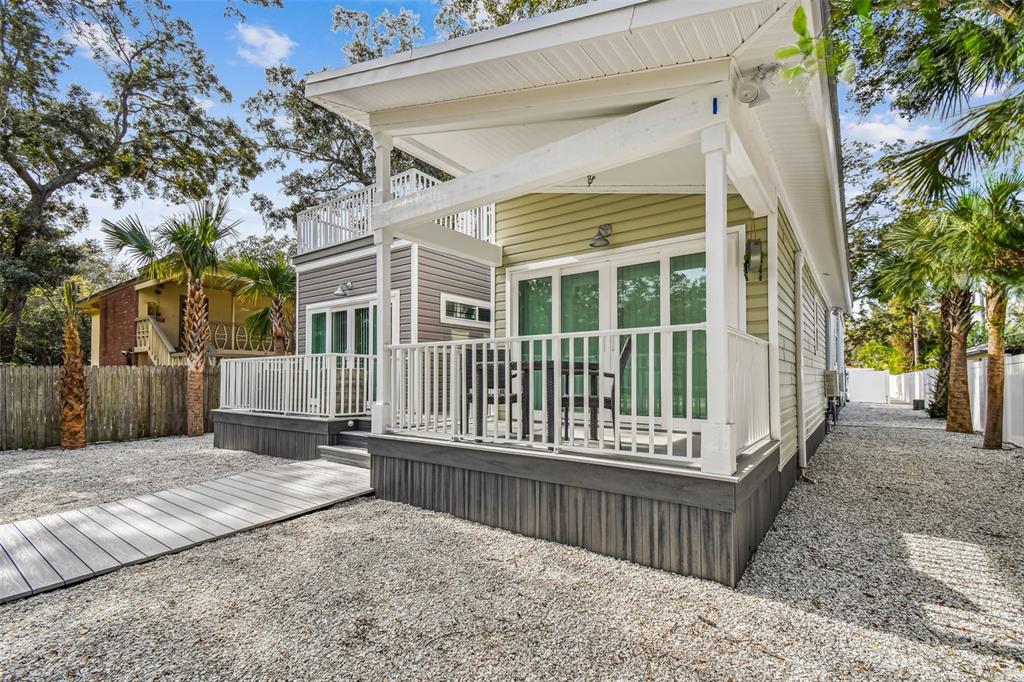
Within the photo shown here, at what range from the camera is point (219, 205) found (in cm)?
973

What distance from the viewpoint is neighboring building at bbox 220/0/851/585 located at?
3127 millimetres

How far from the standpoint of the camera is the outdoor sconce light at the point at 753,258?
4652mm

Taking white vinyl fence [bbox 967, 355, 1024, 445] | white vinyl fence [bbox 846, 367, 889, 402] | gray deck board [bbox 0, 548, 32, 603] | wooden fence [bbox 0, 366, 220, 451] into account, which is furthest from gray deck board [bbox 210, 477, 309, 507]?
white vinyl fence [bbox 846, 367, 889, 402]

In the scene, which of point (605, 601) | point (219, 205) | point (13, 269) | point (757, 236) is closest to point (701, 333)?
point (757, 236)

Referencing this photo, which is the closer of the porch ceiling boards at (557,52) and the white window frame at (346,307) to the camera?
the porch ceiling boards at (557,52)

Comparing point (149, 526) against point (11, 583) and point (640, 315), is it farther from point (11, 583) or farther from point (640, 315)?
point (640, 315)

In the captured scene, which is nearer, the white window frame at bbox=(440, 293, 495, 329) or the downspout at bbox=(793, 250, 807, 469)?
the downspout at bbox=(793, 250, 807, 469)

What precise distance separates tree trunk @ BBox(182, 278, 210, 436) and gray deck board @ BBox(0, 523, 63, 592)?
21.5ft

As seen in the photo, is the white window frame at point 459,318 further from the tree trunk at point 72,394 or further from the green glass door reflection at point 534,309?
the tree trunk at point 72,394

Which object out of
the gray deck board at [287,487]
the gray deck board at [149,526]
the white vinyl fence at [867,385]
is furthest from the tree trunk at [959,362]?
the white vinyl fence at [867,385]

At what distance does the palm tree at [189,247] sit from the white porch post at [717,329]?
952cm

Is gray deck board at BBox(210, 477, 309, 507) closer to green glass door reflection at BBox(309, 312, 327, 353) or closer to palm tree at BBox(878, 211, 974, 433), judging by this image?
green glass door reflection at BBox(309, 312, 327, 353)

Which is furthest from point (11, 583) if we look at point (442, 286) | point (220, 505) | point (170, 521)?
point (442, 286)

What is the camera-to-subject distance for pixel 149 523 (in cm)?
410
